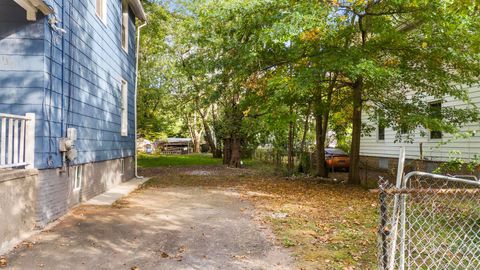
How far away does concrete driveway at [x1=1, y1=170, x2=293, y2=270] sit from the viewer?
15.3ft

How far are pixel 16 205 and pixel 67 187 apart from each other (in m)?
1.77

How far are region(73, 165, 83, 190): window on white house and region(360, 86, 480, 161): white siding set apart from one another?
329 inches

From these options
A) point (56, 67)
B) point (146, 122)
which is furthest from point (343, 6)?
point (146, 122)

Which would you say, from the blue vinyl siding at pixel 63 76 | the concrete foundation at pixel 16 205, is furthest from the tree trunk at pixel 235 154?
the concrete foundation at pixel 16 205

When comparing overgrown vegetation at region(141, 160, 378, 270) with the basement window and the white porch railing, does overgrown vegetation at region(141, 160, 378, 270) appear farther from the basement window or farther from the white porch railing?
the basement window

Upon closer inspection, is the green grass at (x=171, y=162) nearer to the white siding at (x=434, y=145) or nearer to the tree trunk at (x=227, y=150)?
the tree trunk at (x=227, y=150)

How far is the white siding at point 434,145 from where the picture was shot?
13.1 m

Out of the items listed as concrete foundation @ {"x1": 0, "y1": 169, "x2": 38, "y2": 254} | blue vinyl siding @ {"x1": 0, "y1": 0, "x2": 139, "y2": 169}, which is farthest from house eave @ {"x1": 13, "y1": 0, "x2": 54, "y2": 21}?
concrete foundation @ {"x1": 0, "y1": 169, "x2": 38, "y2": 254}

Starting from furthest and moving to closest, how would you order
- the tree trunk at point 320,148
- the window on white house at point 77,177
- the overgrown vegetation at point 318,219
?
1. the tree trunk at point 320,148
2. the window on white house at point 77,177
3. the overgrown vegetation at point 318,219

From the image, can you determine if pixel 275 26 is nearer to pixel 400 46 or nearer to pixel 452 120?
pixel 400 46

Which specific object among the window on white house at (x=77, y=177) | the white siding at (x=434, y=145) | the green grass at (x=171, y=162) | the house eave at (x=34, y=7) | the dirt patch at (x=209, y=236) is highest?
the house eave at (x=34, y=7)

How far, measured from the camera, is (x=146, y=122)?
76.6 feet

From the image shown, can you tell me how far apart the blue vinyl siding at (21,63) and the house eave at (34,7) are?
133mm

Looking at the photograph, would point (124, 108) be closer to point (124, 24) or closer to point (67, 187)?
point (124, 24)
